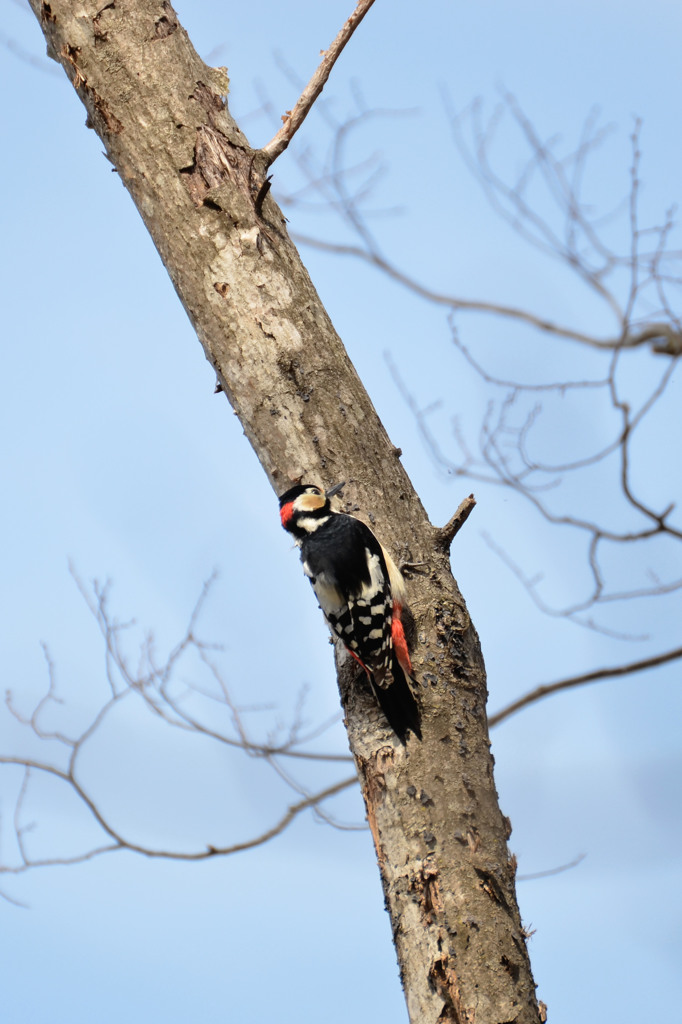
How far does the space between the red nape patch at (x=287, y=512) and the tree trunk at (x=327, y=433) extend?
0.60 feet

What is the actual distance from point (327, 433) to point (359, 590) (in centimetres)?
56

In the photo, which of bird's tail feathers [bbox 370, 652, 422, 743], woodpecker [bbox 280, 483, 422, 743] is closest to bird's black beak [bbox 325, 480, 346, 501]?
woodpecker [bbox 280, 483, 422, 743]

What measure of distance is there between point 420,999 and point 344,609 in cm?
123

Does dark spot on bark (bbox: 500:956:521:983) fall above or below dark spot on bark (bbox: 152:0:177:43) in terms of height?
below

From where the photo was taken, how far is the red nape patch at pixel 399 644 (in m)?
2.61

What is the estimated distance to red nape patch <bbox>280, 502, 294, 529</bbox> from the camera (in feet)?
10.2

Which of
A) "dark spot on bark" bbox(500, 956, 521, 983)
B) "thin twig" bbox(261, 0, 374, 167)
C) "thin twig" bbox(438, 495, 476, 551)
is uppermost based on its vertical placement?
"thin twig" bbox(261, 0, 374, 167)

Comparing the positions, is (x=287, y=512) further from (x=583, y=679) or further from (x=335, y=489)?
(x=583, y=679)

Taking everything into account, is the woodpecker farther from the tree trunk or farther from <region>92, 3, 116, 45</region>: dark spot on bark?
<region>92, 3, 116, 45</region>: dark spot on bark

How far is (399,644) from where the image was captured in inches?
106

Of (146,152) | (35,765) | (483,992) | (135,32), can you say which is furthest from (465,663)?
(35,765)

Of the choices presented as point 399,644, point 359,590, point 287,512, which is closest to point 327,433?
point 287,512

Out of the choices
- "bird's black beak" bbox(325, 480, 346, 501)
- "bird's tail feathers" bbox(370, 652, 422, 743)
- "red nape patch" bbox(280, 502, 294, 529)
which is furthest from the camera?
"red nape patch" bbox(280, 502, 294, 529)

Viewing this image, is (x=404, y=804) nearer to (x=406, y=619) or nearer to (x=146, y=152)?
(x=406, y=619)
